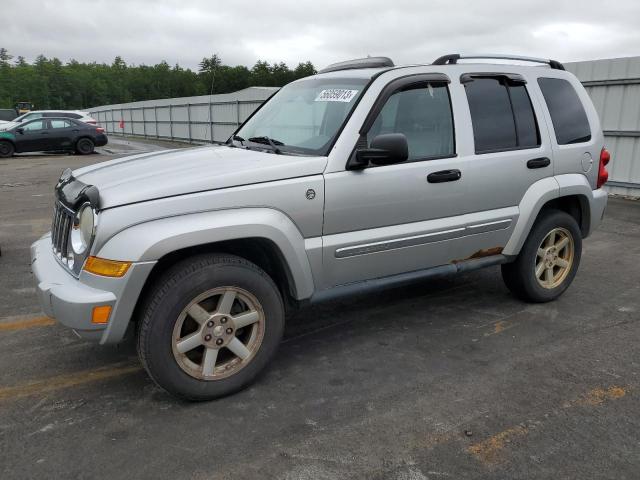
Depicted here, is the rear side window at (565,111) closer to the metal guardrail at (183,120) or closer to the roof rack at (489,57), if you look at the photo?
the roof rack at (489,57)

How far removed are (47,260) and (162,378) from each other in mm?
1072

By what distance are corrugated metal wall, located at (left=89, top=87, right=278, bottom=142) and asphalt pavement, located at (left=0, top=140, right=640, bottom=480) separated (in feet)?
36.2

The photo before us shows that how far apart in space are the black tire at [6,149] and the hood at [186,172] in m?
18.8

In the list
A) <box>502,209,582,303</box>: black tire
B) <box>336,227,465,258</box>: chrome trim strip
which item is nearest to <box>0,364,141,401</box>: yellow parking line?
<box>336,227,465,258</box>: chrome trim strip

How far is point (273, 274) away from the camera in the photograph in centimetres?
339

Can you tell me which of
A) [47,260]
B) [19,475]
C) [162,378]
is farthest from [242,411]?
[47,260]

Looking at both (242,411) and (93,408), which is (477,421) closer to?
(242,411)

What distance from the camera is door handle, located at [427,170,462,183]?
3604 millimetres

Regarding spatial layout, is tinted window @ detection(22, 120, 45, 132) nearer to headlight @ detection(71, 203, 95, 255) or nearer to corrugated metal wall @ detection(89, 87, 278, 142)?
corrugated metal wall @ detection(89, 87, 278, 142)

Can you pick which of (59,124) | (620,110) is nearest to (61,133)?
(59,124)

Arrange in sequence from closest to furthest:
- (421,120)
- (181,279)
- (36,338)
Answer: (181,279), (421,120), (36,338)

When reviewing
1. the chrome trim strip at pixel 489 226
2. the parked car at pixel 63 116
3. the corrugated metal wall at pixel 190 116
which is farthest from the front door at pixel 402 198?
the parked car at pixel 63 116

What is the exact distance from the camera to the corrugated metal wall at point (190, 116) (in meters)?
20.9

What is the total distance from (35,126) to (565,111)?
19.9 m
